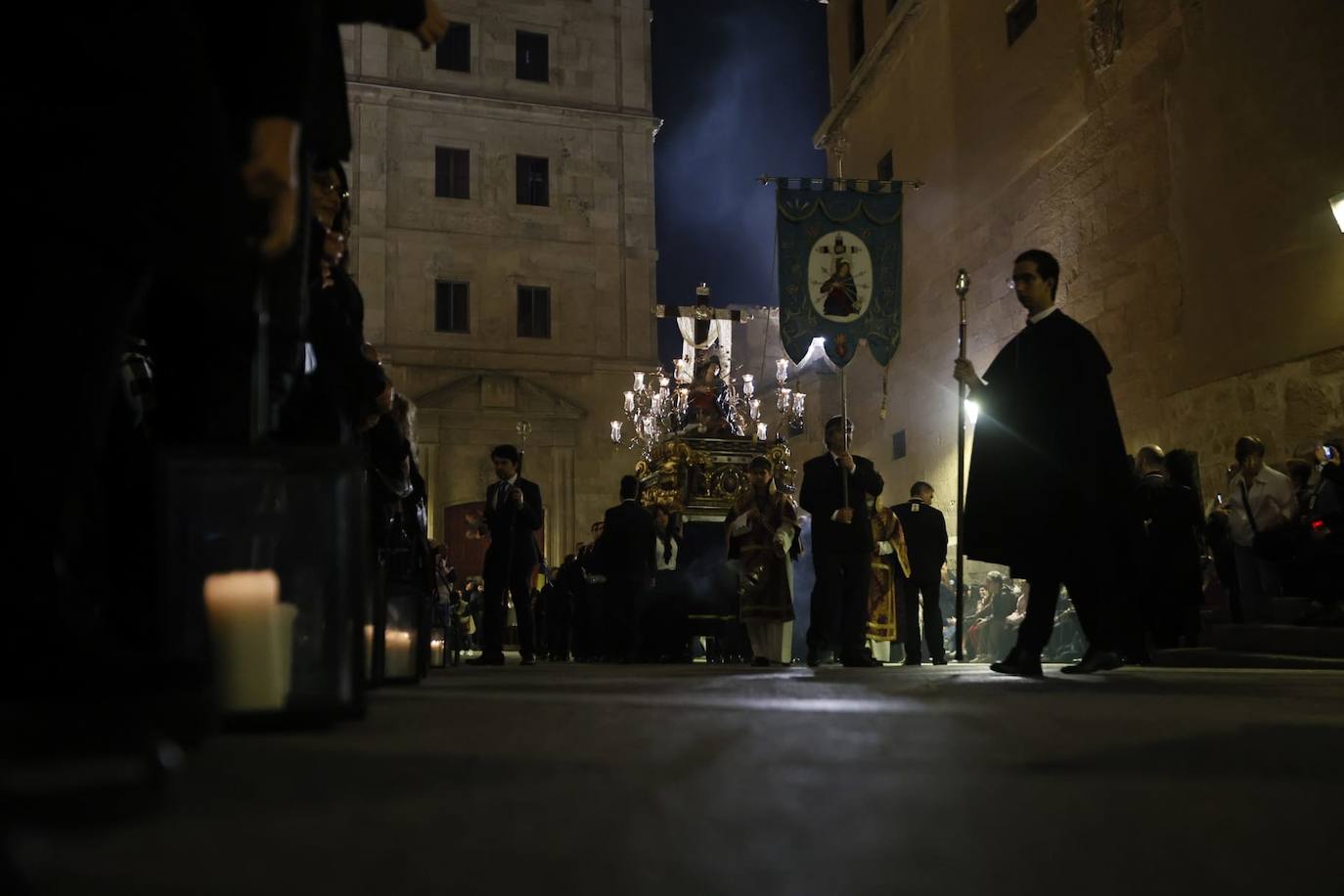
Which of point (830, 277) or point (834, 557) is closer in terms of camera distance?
point (834, 557)

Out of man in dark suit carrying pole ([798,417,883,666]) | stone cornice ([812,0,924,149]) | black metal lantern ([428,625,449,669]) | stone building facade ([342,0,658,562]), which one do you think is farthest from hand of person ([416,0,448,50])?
stone building facade ([342,0,658,562])

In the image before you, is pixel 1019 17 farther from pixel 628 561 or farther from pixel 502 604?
pixel 502 604

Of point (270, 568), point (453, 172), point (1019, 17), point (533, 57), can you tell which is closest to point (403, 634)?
point (270, 568)

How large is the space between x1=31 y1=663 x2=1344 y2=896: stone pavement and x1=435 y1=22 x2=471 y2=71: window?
27329 mm

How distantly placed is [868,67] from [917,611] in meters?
15.3

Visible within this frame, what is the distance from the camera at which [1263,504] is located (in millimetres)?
8633

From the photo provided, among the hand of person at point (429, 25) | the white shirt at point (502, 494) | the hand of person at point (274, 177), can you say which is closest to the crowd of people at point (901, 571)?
the white shirt at point (502, 494)

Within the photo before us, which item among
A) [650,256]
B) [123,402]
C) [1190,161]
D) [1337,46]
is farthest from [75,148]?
[650,256]

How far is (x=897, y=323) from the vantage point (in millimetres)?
14977

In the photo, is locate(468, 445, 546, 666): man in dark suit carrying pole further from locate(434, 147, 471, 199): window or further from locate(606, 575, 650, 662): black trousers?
locate(434, 147, 471, 199): window

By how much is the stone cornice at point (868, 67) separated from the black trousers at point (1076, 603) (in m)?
17.6

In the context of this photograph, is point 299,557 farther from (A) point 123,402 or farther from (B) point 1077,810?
(B) point 1077,810

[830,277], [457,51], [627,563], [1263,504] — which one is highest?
[457,51]

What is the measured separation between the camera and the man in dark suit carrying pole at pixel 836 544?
848 cm
